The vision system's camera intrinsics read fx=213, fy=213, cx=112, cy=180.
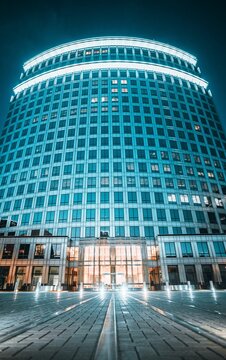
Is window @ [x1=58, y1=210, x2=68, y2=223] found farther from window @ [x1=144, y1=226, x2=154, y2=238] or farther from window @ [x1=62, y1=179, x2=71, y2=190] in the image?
window @ [x1=144, y1=226, x2=154, y2=238]

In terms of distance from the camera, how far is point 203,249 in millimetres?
39406

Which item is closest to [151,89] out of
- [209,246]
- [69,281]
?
[209,246]

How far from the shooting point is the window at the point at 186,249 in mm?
38888

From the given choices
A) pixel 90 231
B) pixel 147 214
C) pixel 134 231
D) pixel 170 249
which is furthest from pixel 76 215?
pixel 170 249

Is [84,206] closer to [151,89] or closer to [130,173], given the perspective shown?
[130,173]

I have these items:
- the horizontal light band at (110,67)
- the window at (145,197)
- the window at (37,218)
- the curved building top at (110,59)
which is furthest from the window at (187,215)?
the curved building top at (110,59)

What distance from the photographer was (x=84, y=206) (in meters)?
44.8

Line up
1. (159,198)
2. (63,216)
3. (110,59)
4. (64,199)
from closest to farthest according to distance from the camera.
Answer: (63,216) → (159,198) → (64,199) → (110,59)

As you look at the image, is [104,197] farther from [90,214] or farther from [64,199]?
[64,199]

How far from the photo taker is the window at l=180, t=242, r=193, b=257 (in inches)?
1531

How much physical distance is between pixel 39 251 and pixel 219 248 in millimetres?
33386

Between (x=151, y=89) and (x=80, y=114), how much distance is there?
23.6 meters

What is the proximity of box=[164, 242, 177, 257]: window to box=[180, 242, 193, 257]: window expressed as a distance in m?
1.58

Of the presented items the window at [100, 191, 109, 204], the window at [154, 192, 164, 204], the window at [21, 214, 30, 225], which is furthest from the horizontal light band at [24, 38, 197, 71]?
the window at [21, 214, 30, 225]
